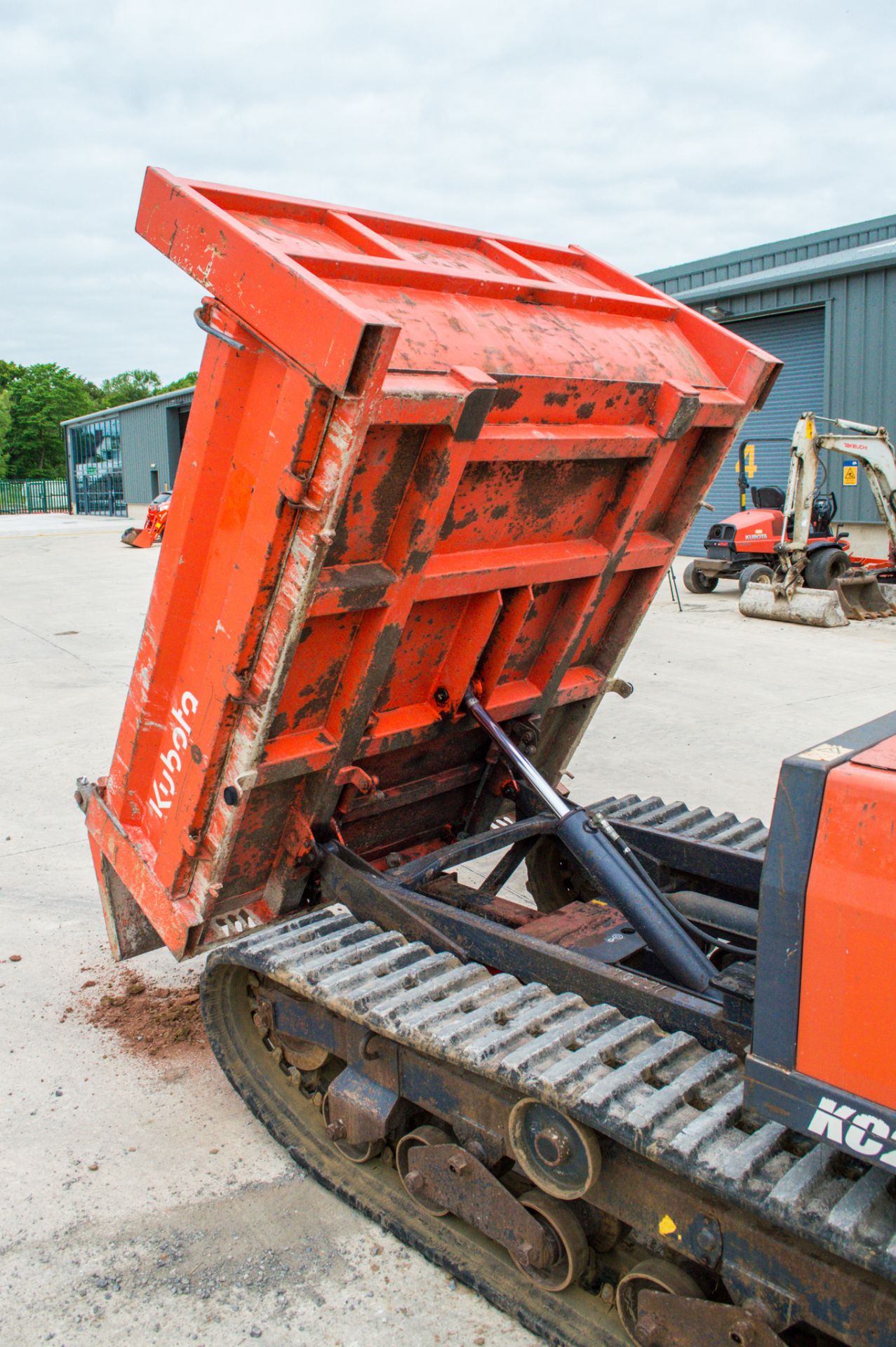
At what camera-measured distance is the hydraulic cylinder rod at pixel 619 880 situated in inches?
127

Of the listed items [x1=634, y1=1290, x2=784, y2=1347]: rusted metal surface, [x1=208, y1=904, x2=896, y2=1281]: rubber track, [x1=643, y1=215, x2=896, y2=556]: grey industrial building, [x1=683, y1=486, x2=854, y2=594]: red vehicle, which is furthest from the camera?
[x1=643, y1=215, x2=896, y2=556]: grey industrial building

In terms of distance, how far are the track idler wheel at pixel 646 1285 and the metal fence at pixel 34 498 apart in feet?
172

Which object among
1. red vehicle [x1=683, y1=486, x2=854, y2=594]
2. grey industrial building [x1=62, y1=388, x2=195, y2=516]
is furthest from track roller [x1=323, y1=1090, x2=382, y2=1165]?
grey industrial building [x1=62, y1=388, x2=195, y2=516]

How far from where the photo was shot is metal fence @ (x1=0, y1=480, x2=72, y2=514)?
51625mm

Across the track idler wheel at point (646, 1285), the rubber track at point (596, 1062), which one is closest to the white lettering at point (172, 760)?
the rubber track at point (596, 1062)

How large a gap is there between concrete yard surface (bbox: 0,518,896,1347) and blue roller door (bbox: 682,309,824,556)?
43.7ft

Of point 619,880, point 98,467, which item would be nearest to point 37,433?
point 98,467

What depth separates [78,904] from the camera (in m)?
5.19

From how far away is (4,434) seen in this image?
67812mm

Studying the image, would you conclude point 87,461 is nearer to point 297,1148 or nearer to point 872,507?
point 872,507

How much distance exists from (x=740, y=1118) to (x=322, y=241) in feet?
8.09

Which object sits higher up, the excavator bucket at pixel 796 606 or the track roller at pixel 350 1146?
the track roller at pixel 350 1146

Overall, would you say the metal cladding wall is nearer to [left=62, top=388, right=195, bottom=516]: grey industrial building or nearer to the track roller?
[left=62, top=388, right=195, bottom=516]: grey industrial building

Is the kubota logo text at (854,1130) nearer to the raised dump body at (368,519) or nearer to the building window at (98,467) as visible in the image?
the raised dump body at (368,519)
